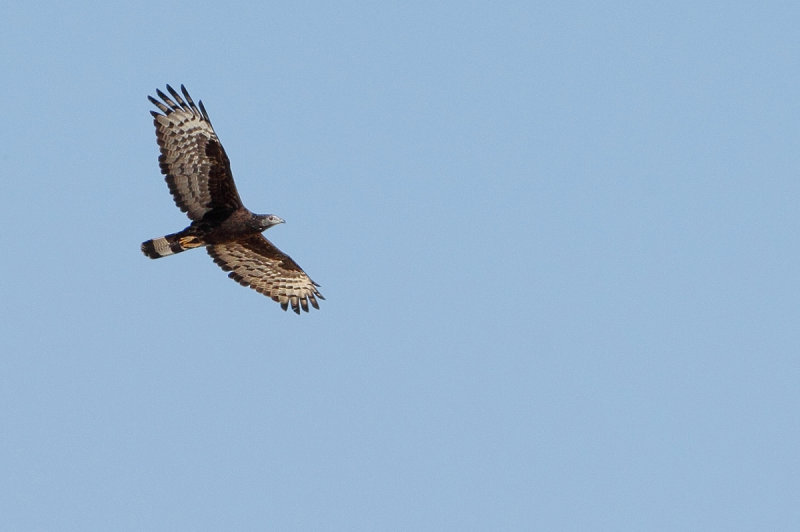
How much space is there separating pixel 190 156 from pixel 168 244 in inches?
63.1

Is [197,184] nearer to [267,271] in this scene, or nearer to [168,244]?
[168,244]

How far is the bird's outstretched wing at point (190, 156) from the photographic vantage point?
82.2ft

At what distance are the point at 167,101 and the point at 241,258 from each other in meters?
3.29

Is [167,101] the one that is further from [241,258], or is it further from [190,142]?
[241,258]

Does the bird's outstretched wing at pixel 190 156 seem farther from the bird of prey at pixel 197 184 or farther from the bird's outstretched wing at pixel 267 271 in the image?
the bird's outstretched wing at pixel 267 271

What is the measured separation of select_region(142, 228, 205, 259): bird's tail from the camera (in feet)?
83.6

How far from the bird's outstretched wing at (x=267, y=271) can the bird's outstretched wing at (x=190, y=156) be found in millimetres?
1322

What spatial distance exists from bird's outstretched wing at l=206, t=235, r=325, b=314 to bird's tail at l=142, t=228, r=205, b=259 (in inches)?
33.0

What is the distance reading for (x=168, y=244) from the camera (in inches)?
1005

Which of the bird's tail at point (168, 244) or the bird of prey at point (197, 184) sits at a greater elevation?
the bird of prey at point (197, 184)

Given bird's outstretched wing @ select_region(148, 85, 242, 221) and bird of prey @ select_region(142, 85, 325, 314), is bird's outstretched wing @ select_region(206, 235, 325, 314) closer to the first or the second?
bird of prey @ select_region(142, 85, 325, 314)

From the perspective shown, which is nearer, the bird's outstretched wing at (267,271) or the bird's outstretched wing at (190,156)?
the bird's outstretched wing at (190,156)

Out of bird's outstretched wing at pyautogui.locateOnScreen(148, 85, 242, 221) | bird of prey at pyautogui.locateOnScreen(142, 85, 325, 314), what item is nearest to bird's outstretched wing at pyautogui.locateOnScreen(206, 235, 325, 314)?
bird of prey at pyautogui.locateOnScreen(142, 85, 325, 314)

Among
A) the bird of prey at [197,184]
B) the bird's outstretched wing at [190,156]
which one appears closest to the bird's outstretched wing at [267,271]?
the bird of prey at [197,184]
